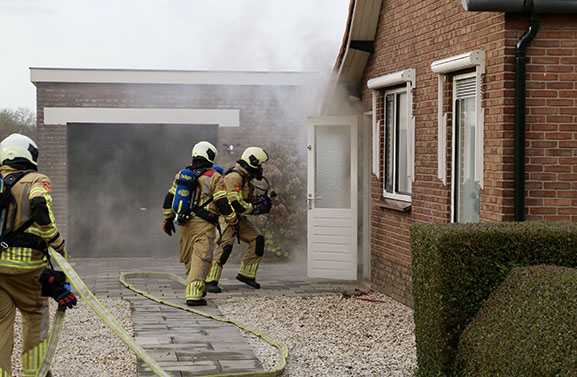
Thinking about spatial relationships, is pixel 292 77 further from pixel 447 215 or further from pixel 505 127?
pixel 505 127

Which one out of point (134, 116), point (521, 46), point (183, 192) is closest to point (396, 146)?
point (183, 192)

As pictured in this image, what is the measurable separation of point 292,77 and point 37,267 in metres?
11.4

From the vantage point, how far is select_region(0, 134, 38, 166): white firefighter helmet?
6742 millimetres

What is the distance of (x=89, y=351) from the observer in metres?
8.12

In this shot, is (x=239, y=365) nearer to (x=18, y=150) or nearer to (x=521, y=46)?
(x=18, y=150)

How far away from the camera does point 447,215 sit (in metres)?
9.25

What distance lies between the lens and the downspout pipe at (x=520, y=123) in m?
7.70

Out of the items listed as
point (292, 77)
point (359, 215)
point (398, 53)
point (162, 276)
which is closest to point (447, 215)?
point (398, 53)

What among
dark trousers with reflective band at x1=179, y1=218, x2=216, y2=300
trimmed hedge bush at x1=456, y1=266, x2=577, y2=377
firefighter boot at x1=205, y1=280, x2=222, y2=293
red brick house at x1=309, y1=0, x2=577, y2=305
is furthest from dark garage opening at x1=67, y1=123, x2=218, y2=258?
trimmed hedge bush at x1=456, y1=266, x2=577, y2=377

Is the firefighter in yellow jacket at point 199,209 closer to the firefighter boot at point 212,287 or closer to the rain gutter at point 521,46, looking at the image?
the firefighter boot at point 212,287

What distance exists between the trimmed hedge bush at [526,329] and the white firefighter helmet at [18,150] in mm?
3452

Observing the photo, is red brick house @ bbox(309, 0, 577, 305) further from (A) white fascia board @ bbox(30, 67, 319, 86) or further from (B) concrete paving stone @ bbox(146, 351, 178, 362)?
(A) white fascia board @ bbox(30, 67, 319, 86)

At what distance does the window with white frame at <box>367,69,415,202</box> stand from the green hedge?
4.16m

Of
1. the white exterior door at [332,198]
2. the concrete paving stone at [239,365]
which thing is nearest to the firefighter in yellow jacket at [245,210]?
the white exterior door at [332,198]
